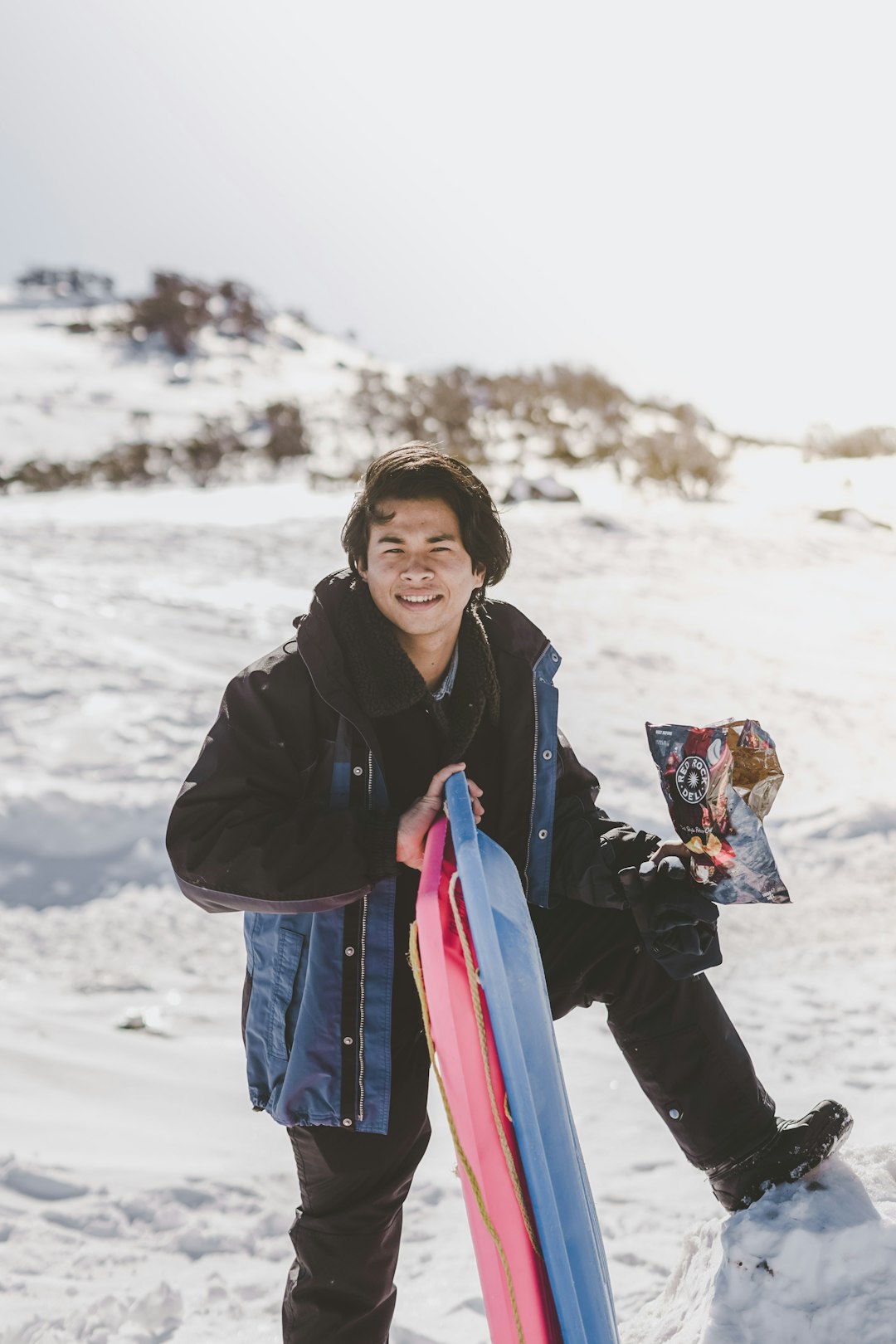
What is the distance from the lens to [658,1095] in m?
1.60

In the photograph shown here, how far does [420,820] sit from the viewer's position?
1.48 meters

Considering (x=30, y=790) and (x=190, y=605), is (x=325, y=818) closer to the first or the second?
(x=30, y=790)

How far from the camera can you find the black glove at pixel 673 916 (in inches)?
56.0

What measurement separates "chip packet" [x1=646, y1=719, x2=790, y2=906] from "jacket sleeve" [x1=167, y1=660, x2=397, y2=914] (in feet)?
1.51

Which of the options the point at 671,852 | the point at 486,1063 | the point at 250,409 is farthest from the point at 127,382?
the point at 486,1063

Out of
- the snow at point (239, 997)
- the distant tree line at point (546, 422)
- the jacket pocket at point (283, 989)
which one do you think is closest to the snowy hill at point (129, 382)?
the distant tree line at point (546, 422)

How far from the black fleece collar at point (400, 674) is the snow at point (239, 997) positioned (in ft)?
2.99

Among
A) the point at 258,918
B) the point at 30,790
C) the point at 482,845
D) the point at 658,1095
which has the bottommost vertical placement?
Result: the point at 30,790

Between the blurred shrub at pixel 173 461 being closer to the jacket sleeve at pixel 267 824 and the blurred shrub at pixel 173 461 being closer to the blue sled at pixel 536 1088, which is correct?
the jacket sleeve at pixel 267 824

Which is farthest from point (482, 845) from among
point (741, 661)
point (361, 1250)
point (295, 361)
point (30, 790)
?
point (295, 361)

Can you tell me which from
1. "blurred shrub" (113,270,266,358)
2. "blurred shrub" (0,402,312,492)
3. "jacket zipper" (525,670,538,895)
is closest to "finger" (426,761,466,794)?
"jacket zipper" (525,670,538,895)

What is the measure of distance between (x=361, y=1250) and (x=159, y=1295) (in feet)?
2.05

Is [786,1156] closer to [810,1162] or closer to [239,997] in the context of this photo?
[810,1162]

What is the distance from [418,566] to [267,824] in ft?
1.61
